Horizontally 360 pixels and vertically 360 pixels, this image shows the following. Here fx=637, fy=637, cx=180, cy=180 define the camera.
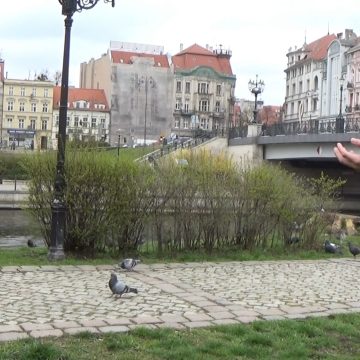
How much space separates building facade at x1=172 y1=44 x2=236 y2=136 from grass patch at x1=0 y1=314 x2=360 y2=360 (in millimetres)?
106441

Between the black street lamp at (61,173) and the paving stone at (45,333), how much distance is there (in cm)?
569

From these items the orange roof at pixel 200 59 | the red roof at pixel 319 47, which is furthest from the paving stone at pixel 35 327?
the orange roof at pixel 200 59

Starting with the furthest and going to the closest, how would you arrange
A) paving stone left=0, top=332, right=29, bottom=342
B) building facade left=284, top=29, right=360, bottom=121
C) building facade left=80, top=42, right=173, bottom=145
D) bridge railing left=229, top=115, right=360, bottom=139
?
building facade left=80, top=42, right=173, bottom=145, building facade left=284, top=29, right=360, bottom=121, bridge railing left=229, top=115, right=360, bottom=139, paving stone left=0, top=332, right=29, bottom=342

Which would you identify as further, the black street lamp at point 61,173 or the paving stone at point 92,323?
the black street lamp at point 61,173

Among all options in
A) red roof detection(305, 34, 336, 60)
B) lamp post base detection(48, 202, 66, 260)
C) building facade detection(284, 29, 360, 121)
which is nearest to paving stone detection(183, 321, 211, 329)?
lamp post base detection(48, 202, 66, 260)

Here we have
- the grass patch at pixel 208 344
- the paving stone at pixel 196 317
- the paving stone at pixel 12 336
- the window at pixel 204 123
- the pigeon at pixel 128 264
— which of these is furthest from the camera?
the window at pixel 204 123

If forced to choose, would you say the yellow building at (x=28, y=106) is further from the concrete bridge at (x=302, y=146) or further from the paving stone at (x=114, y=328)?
the paving stone at (x=114, y=328)

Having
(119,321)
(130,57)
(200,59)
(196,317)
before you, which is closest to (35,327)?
(119,321)

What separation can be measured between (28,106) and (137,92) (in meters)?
18.9

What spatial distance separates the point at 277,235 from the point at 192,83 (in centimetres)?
10301

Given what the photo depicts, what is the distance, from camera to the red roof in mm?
106312

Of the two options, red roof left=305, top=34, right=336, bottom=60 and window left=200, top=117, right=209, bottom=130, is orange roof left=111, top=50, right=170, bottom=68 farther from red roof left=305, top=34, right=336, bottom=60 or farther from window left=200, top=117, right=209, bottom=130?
red roof left=305, top=34, right=336, bottom=60

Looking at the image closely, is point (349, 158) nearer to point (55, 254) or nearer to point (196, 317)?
point (196, 317)

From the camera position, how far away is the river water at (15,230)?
55.9ft
